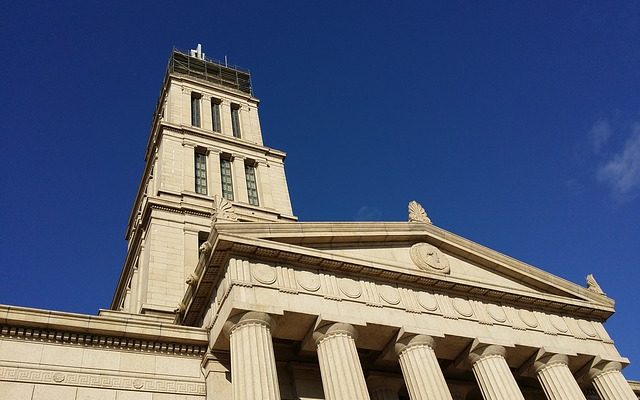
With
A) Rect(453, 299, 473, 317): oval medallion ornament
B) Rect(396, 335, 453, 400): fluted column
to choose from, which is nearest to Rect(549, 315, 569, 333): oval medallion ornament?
Rect(453, 299, 473, 317): oval medallion ornament

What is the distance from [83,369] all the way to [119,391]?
4.71 feet

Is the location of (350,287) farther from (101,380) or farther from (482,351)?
(101,380)

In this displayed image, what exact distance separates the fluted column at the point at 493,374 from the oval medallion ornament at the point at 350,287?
572 cm

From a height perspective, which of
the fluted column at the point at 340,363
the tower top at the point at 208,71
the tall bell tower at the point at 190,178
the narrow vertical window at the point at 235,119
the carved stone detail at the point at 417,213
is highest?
the tower top at the point at 208,71

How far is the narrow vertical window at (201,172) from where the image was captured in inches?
1525

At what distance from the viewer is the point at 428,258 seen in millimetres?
25719

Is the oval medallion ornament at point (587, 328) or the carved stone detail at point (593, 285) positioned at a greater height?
the carved stone detail at point (593, 285)

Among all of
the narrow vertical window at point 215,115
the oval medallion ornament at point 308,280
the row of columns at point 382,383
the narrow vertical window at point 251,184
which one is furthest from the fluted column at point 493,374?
the narrow vertical window at point 215,115

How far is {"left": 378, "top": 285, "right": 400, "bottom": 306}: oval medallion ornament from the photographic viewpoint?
23250 mm

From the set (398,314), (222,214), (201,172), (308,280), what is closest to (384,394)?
(398,314)

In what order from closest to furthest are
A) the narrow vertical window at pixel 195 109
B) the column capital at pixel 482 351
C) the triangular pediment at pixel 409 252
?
1. the triangular pediment at pixel 409 252
2. the column capital at pixel 482 351
3. the narrow vertical window at pixel 195 109

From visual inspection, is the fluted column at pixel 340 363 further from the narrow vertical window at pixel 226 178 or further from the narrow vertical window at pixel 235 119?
the narrow vertical window at pixel 235 119

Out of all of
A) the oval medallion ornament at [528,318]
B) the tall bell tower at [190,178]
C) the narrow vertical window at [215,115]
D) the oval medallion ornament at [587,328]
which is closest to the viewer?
the oval medallion ornament at [528,318]

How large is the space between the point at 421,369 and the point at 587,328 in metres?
11.3
